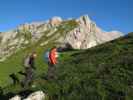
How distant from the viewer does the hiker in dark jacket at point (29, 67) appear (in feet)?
106

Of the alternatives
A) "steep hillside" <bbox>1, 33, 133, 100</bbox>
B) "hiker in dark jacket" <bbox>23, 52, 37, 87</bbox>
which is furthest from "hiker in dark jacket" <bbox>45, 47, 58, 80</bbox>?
"hiker in dark jacket" <bbox>23, 52, 37, 87</bbox>

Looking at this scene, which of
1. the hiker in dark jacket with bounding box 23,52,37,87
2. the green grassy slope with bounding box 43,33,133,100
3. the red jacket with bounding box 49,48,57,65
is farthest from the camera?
the hiker in dark jacket with bounding box 23,52,37,87

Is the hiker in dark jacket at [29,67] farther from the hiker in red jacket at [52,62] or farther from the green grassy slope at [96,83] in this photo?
the green grassy slope at [96,83]

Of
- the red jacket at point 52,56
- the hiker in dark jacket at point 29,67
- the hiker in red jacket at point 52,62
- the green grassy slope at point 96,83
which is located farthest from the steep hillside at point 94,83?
the red jacket at point 52,56

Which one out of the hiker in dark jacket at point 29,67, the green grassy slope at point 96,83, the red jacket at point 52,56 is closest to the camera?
the green grassy slope at point 96,83

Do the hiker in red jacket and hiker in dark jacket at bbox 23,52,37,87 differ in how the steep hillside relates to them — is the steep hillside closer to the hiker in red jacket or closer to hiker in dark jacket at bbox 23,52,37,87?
the hiker in red jacket

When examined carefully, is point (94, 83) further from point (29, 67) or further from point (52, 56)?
point (29, 67)

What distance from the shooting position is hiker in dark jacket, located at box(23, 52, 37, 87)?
106 ft

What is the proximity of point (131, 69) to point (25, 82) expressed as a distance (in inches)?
A: 440

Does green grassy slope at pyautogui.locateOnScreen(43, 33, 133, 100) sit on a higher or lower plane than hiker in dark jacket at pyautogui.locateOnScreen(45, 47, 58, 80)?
lower

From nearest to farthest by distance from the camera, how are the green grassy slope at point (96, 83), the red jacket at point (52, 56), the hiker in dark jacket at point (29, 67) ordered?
the green grassy slope at point (96, 83)
the red jacket at point (52, 56)
the hiker in dark jacket at point (29, 67)

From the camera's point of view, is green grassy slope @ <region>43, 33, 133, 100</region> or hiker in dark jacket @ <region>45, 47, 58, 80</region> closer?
green grassy slope @ <region>43, 33, 133, 100</region>

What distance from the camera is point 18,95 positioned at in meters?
28.1

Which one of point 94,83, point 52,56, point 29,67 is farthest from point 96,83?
point 29,67
